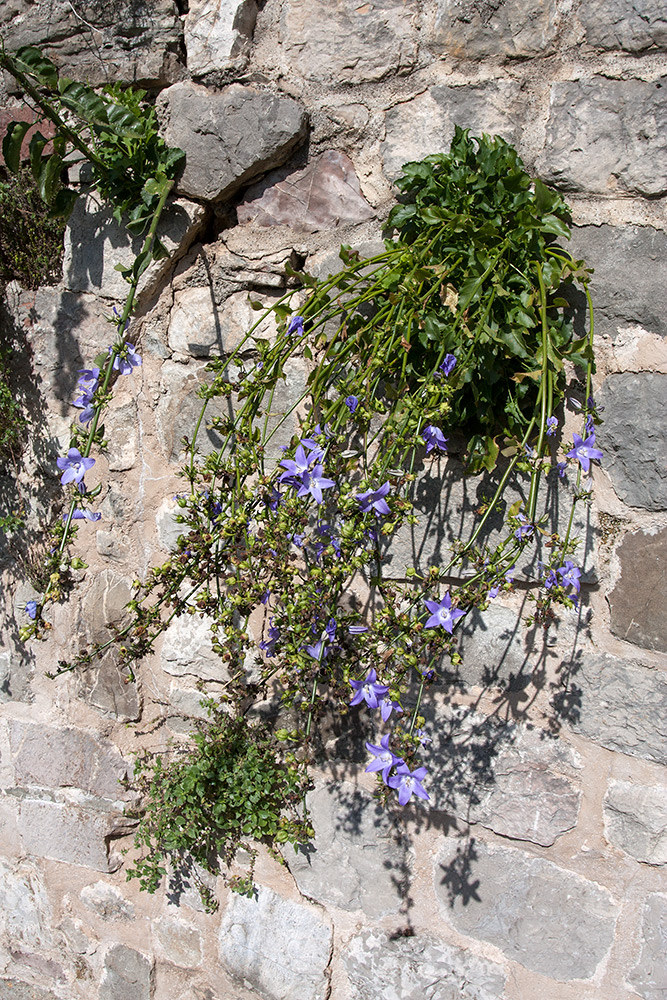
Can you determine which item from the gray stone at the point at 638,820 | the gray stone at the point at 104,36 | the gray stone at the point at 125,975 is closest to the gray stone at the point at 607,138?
the gray stone at the point at 104,36

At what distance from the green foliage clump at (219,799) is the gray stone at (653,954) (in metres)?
0.79

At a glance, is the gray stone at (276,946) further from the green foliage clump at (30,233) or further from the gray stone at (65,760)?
the green foliage clump at (30,233)

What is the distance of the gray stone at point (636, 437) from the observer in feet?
4.86

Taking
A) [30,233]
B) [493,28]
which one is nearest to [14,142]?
[30,233]

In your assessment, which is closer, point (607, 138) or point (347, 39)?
point (607, 138)

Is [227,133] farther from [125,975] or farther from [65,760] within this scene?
[125,975]

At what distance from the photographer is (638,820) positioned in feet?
4.91

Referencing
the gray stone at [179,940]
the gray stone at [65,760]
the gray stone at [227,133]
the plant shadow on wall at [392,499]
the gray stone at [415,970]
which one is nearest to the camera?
the plant shadow on wall at [392,499]

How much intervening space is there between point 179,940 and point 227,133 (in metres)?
2.19

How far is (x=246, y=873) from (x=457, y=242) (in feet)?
5.48

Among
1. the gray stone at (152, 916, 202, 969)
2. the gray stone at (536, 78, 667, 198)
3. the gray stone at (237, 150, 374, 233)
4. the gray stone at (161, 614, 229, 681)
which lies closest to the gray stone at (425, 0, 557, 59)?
the gray stone at (536, 78, 667, 198)

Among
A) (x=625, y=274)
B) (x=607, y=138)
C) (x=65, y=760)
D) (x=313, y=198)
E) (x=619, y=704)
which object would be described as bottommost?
(x=65, y=760)

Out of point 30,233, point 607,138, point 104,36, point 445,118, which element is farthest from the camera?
point 30,233

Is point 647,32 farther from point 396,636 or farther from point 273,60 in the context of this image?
point 396,636
